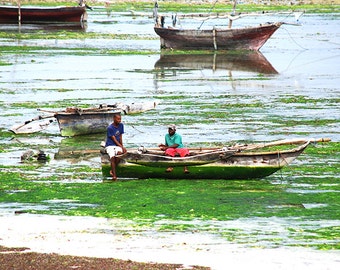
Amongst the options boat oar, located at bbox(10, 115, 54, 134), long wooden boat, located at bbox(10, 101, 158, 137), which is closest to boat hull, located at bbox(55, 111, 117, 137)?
long wooden boat, located at bbox(10, 101, 158, 137)

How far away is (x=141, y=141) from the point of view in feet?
76.8

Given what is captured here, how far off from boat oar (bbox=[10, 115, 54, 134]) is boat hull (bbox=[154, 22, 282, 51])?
81.8 ft

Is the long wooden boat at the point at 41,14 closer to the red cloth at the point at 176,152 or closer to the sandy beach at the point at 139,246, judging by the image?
the red cloth at the point at 176,152

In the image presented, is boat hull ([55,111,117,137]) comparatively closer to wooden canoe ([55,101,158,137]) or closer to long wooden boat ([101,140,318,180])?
wooden canoe ([55,101,158,137])

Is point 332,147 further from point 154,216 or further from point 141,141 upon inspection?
point 154,216

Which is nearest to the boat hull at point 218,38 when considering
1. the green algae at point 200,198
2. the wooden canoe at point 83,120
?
the wooden canoe at point 83,120

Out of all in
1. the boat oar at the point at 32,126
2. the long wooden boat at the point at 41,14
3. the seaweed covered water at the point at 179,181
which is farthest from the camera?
the long wooden boat at the point at 41,14

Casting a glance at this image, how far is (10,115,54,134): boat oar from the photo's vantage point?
2403 centimetres

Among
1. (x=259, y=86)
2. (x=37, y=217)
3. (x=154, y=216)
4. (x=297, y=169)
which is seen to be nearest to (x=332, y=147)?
(x=297, y=169)

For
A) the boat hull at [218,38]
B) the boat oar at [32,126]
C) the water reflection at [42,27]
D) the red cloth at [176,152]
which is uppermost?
the water reflection at [42,27]

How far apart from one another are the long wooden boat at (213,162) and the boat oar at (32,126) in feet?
20.2

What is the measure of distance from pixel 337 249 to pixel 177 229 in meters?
2.72

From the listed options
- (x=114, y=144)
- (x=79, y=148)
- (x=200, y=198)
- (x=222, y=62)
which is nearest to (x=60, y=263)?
(x=200, y=198)

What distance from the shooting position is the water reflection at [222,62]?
41.3m
